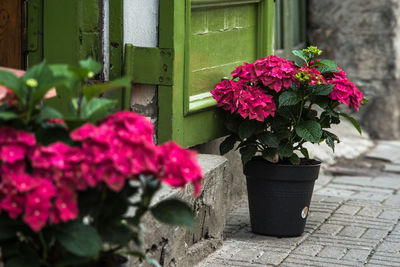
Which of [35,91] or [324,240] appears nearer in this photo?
[35,91]

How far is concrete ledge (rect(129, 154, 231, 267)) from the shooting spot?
339 cm

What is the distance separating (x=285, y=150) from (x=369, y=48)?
14.0 feet

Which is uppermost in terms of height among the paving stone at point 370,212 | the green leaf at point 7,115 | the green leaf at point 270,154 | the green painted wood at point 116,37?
the green painted wood at point 116,37

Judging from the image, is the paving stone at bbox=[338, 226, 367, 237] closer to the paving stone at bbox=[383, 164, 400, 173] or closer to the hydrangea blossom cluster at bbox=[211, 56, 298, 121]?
the hydrangea blossom cluster at bbox=[211, 56, 298, 121]

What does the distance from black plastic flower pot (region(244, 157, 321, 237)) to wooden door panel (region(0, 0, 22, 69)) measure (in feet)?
4.74

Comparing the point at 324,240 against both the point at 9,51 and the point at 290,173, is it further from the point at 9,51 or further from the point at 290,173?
the point at 9,51

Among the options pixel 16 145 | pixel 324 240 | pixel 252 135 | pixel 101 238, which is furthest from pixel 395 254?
pixel 16 145

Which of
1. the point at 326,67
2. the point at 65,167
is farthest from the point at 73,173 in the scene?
the point at 326,67

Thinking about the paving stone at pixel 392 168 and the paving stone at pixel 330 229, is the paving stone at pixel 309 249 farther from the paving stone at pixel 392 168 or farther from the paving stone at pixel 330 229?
the paving stone at pixel 392 168

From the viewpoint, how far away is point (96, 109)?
232cm

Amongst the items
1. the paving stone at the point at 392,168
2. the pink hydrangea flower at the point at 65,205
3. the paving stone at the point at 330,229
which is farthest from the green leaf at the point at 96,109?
the paving stone at the point at 392,168

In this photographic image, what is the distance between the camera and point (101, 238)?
2.24 meters

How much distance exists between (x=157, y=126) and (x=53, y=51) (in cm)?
67

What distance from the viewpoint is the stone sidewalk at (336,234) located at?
4051 mm
